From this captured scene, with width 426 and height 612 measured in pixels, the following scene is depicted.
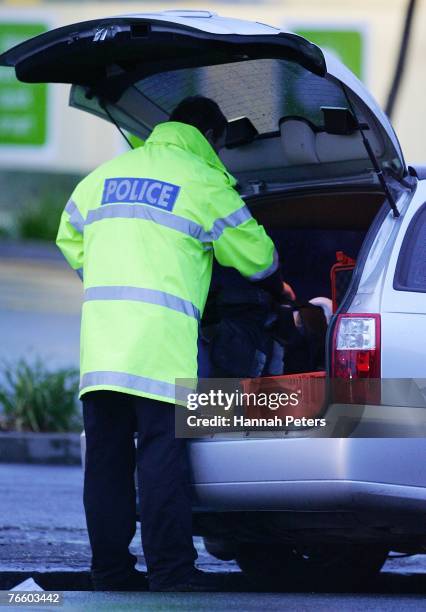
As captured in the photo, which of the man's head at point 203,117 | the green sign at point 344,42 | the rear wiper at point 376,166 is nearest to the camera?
the rear wiper at point 376,166

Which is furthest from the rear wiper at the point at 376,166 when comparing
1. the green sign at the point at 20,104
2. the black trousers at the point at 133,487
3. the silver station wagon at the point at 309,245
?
the green sign at the point at 20,104

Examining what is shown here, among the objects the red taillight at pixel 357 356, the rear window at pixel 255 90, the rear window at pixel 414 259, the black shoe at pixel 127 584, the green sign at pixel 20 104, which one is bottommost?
the black shoe at pixel 127 584

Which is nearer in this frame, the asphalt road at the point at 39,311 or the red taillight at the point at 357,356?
the red taillight at the point at 357,356

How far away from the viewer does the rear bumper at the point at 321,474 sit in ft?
15.4

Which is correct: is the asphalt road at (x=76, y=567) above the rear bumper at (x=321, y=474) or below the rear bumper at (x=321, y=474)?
below

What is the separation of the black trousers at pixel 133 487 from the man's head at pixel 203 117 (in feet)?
3.56

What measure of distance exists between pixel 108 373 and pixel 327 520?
3.00 feet

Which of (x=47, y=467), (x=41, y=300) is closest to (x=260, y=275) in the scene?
(x=47, y=467)

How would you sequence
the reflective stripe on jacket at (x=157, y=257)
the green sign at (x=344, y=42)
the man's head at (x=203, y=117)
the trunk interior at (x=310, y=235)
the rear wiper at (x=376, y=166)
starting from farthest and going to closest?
the green sign at (x=344, y=42)
the trunk interior at (x=310, y=235)
the man's head at (x=203, y=117)
the rear wiper at (x=376, y=166)
the reflective stripe on jacket at (x=157, y=257)

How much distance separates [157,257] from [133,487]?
2.83ft

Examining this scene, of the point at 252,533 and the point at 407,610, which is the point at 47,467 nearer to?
the point at 252,533

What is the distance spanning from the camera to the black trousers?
497cm

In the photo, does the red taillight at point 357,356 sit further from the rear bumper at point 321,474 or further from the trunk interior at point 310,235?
the trunk interior at point 310,235

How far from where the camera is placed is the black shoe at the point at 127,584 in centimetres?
523
